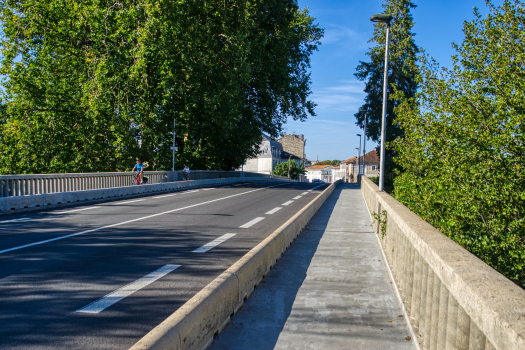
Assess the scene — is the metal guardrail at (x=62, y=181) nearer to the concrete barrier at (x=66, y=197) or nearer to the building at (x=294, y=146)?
the concrete barrier at (x=66, y=197)

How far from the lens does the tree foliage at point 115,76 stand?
26.6 metres

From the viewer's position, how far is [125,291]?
16.3 feet

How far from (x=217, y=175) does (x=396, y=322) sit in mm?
32492

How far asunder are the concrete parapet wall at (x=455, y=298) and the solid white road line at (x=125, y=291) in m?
3.19

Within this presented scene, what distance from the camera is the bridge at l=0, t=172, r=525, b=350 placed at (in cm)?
273

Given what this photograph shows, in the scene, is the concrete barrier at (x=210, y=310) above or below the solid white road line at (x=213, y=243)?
above

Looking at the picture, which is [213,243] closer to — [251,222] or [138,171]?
[251,222]

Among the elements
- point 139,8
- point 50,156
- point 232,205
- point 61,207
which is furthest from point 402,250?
point 50,156

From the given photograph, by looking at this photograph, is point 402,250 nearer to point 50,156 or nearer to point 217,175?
point 50,156

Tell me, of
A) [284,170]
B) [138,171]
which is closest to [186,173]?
[138,171]

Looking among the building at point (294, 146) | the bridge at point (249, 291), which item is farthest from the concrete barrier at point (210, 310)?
the building at point (294, 146)

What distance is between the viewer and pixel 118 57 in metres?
27.7

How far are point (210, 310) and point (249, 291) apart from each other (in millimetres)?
1449

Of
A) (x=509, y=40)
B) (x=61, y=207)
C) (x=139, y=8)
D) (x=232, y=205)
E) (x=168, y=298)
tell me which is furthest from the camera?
(x=139, y=8)
